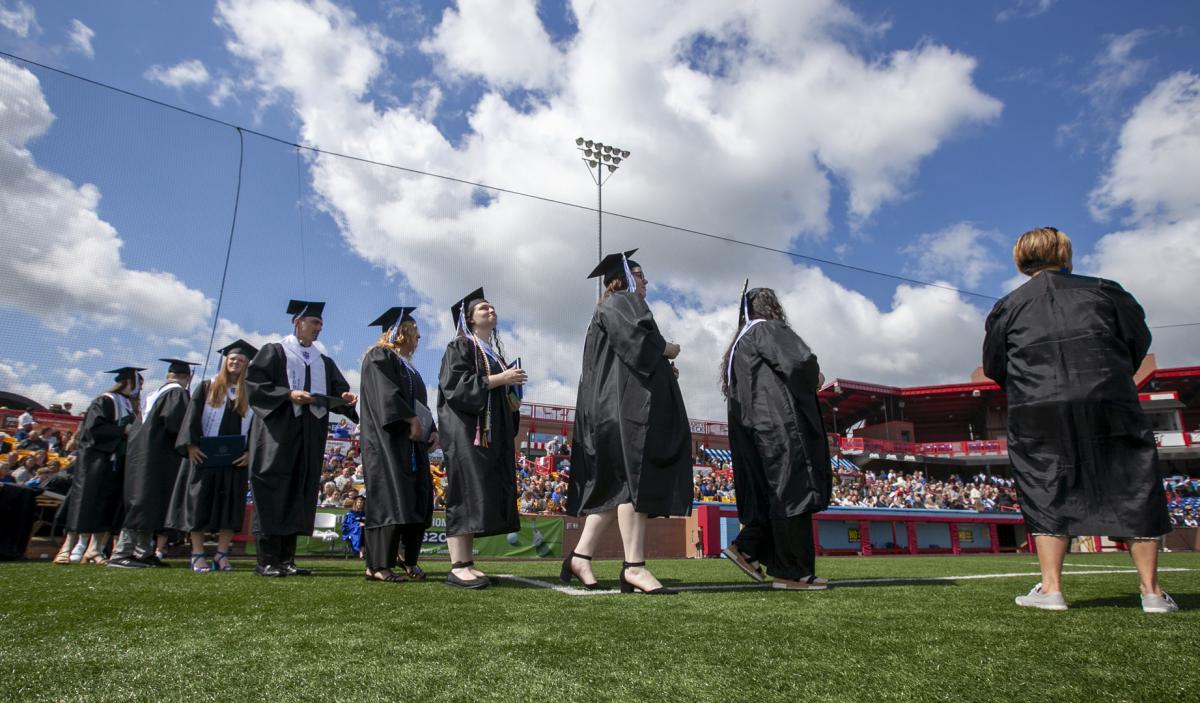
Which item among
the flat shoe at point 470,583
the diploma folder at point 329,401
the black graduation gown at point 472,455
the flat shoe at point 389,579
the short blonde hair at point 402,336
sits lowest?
the flat shoe at point 389,579

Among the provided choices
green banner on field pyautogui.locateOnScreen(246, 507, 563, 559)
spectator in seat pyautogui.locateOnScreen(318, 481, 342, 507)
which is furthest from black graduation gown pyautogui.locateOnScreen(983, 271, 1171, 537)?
spectator in seat pyautogui.locateOnScreen(318, 481, 342, 507)

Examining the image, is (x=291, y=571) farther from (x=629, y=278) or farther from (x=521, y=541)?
(x=521, y=541)

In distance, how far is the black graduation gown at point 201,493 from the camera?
5.61m

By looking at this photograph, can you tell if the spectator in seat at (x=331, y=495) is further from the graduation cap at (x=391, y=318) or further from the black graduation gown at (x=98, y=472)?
the graduation cap at (x=391, y=318)

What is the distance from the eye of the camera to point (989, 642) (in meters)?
2.04

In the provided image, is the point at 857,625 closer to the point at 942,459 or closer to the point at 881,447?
the point at 881,447

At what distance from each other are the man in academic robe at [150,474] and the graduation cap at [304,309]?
1.51m

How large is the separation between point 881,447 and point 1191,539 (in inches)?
832

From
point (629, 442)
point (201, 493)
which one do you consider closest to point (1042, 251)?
point (629, 442)

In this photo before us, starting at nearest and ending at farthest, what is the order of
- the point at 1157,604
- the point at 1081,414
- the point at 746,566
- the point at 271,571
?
the point at 1157,604
the point at 1081,414
the point at 746,566
the point at 271,571

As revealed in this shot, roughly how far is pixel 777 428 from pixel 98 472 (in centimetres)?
655

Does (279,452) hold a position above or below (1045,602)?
above

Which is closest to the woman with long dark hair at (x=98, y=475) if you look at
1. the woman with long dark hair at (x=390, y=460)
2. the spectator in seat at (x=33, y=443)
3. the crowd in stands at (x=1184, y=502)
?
the woman with long dark hair at (x=390, y=460)

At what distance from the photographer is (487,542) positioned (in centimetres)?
1172
